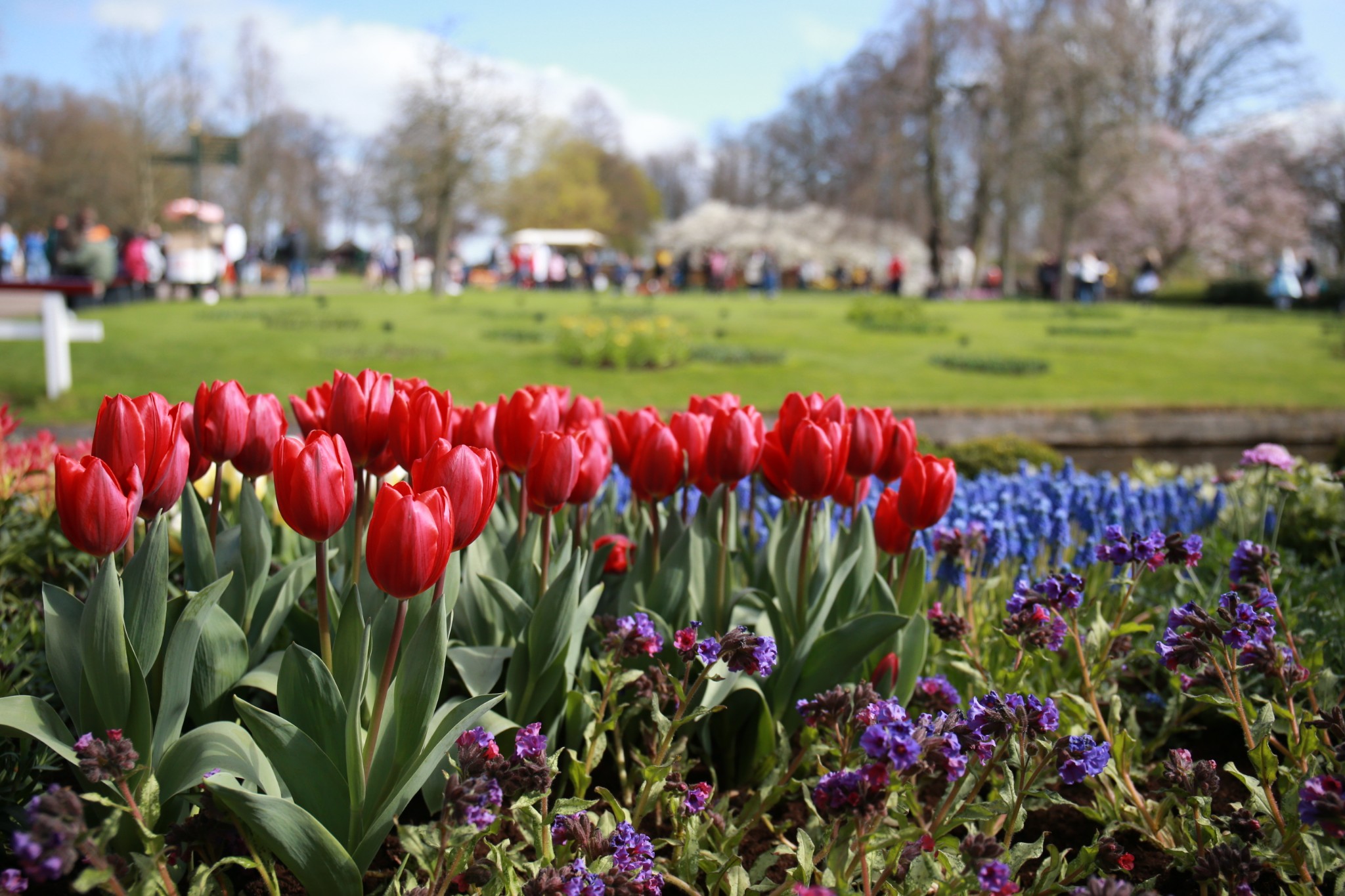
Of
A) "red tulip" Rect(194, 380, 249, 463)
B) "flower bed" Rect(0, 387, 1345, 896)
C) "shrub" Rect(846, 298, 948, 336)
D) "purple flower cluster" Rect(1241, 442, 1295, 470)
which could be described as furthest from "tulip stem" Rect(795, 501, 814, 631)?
"shrub" Rect(846, 298, 948, 336)

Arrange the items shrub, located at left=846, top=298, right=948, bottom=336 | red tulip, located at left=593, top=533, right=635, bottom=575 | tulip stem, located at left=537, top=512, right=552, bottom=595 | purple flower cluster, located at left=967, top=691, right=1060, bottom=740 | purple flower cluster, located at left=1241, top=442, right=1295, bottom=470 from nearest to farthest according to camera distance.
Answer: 1. purple flower cluster, located at left=967, top=691, right=1060, bottom=740
2. tulip stem, located at left=537, top=512, right=552, bottom=595
3. red tulip, located at left=593, top=533, right=635, bottom=575
4. purple flower cluster, located at left=1241, top=442, right=1295, bottom=470
5. shrub, located at left=846, top=298, right=948, bottom=336

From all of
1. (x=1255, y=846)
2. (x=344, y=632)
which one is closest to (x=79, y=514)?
(x=344, y=632)

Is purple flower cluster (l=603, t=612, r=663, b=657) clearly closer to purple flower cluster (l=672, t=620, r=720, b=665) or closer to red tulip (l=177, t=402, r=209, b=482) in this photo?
purple flower cluster (l=672, t=620, r=720, b=665)

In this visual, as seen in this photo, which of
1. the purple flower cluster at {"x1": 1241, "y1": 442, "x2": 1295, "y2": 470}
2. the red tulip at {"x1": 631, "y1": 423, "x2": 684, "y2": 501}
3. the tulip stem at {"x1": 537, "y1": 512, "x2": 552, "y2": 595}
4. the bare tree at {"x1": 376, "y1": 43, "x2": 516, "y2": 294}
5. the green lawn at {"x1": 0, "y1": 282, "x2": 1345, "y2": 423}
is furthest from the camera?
the bare tree at {"x1": 376, "y1": 43, "x2": 516, "y2": 294}

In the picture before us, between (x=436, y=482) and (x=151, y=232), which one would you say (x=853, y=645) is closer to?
(x=436, y=482)

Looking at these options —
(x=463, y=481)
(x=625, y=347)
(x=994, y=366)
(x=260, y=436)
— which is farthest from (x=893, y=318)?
(x=463, y=481)

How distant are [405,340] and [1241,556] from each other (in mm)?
11860

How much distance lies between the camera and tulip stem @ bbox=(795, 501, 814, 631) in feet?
6.54

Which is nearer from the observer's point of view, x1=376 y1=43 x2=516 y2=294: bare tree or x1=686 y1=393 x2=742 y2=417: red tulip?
x1=686 y1=393 x2=742 y2=417: red tulip

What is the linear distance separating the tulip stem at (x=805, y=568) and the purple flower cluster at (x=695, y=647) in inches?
17.0

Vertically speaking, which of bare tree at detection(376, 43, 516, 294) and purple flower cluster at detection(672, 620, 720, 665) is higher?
bare tree at detection(376, 43, 516, 294)

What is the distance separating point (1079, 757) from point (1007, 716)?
0.39 ft

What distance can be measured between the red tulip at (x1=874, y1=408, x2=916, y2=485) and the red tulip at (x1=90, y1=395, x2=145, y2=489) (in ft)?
4.64

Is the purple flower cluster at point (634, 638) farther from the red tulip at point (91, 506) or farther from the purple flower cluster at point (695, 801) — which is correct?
the red tulip at point (91, 506)
